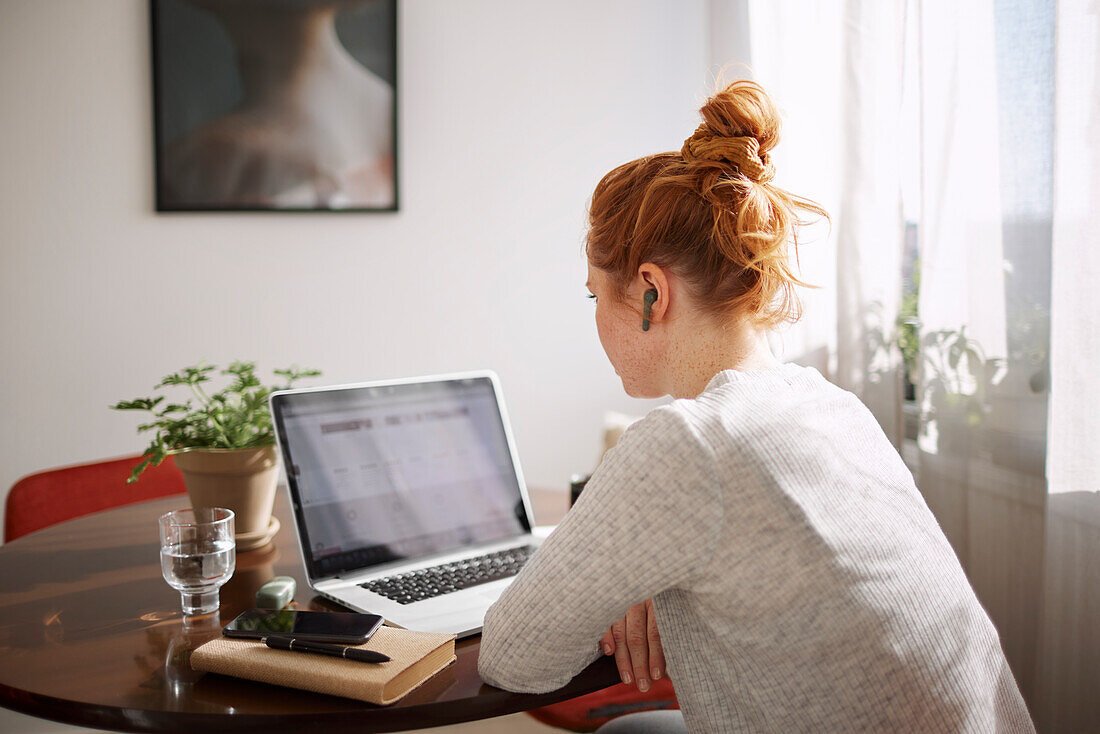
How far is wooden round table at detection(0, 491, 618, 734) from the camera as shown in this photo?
35.5 inches

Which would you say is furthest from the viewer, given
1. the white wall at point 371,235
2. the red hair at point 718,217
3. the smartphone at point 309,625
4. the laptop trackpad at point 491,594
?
the white wall at point 371,235

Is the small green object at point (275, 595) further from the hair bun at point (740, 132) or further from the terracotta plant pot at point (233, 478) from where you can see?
the hair bun at point (740, 132)

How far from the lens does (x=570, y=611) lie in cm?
91

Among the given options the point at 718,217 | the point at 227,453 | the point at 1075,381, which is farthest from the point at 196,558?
the point at 1075,381

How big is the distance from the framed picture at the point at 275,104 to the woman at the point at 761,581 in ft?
6.32

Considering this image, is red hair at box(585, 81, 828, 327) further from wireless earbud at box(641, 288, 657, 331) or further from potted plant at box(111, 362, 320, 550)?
potted plant at box(111, 362, 320, 550)

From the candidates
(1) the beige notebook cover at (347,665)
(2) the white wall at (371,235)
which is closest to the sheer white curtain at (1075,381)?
(1) the beige notebook cover at (347,665)

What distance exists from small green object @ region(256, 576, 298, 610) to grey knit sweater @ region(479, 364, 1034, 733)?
375mm

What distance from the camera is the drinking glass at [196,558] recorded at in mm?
1161

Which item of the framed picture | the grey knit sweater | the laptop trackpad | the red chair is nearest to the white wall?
the framed picture

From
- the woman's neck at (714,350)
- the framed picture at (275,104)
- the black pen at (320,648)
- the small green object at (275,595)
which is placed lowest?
the small green object at (275,595)

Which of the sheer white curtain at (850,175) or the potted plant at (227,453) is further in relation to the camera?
the sheer white curtain at (850,175)

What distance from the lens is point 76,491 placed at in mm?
2012

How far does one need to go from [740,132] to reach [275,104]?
1912 mm
